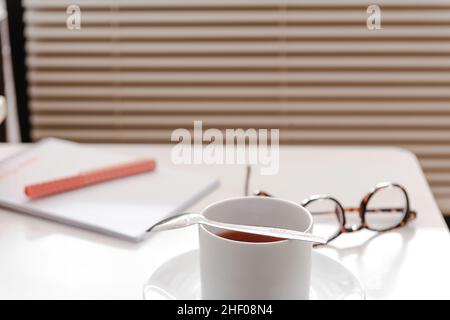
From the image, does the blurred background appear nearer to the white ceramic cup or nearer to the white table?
the white table

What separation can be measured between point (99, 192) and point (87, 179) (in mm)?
27

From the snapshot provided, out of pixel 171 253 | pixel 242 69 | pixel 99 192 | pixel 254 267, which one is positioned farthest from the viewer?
pixel 242 69

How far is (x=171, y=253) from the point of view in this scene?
0.67 m

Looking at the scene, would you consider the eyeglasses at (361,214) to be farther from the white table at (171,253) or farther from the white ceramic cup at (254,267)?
the white ceramic cup at (254,267)

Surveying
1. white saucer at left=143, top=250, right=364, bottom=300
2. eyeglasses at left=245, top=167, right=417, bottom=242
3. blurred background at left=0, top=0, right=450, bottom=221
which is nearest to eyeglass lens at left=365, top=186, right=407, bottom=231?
eyeglasses at left=245, top=167, right=417, bottom=242

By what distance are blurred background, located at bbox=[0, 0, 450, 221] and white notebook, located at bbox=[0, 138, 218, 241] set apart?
82 centimetres

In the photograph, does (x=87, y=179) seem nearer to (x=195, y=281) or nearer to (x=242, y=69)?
(x=195, y=281)

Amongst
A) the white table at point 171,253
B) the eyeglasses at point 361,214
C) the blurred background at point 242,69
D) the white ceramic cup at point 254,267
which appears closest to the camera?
the white ceramic cup at point 254,267

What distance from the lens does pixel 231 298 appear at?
1.68ft

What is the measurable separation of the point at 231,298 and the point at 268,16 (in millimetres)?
1260

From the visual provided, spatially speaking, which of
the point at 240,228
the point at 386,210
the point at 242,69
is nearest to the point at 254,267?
the point at 240,228

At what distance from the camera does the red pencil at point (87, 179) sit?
77 centimetres

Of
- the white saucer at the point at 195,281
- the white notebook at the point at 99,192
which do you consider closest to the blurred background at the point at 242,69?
the white notebook at the point at 99,192

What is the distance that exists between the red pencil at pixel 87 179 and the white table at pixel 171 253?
35 millimetres
